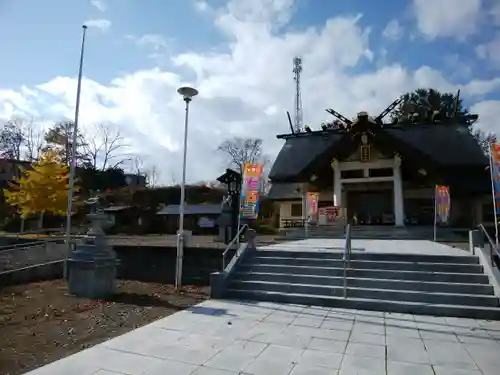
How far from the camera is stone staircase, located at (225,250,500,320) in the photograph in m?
6.58

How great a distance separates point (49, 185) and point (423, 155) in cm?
2773

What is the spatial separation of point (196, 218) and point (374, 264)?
26420mm

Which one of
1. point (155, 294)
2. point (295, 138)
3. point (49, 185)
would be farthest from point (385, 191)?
point (49, 185)

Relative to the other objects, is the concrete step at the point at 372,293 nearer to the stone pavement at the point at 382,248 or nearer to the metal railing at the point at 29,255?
the stone pavement at the point at 382,248

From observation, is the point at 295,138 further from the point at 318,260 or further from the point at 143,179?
the point at 143,179

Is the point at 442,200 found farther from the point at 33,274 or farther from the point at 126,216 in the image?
the point at 126,216

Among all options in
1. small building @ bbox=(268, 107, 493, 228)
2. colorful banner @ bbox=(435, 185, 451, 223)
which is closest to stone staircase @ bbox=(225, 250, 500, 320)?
colorful banner @ bbox=(435, 185, 451, 223)

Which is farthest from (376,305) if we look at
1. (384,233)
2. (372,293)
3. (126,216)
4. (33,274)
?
(126,216)

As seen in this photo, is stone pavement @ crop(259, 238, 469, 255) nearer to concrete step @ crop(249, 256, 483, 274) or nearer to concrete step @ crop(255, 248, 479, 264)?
concrete step @ crop(255, 248, 479, 264)

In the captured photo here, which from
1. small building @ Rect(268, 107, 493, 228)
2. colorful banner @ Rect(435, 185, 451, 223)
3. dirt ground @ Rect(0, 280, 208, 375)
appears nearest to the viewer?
dirt ground @ Rect(0, 280, 208, 375)

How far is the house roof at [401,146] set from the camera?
18.3 meters

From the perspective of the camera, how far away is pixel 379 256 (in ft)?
27.9

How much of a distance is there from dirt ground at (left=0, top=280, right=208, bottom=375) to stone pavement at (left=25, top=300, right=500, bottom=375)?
15.6 inches

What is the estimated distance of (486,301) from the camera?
21.1 feet
